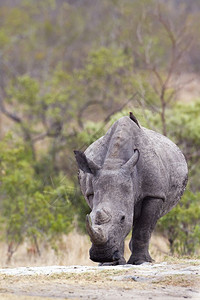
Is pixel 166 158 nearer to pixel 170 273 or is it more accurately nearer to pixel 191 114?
pixel 170 273

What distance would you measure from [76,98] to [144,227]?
49.4ft

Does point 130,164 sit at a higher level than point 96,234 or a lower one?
higher

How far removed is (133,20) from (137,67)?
7.19ft

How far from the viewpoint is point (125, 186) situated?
7.68m

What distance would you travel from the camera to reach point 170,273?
6555mm

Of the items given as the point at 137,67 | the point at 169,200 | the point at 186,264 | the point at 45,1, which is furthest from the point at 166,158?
the point at 45,1

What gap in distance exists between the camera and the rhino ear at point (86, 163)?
25.3 feet

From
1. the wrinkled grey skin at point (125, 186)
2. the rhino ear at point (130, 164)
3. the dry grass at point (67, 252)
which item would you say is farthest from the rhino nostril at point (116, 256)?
the dry grass at point (67, 252)

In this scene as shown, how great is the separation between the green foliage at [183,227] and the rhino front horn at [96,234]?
5.09 metres

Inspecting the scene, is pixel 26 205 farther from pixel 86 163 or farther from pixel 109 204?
pixel 109 204

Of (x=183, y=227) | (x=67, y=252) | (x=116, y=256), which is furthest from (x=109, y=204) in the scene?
(x=67, y=252)

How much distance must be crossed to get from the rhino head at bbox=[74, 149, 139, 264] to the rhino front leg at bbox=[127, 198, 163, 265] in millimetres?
444

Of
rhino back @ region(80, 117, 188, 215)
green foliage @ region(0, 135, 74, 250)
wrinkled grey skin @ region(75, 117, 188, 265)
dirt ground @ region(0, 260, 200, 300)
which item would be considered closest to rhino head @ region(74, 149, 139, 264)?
wrinkled grey skin @ region(75, 117, 188, 265)

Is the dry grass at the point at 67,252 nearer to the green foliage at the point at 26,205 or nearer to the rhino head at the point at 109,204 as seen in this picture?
the green foliage at the point at 26,205
